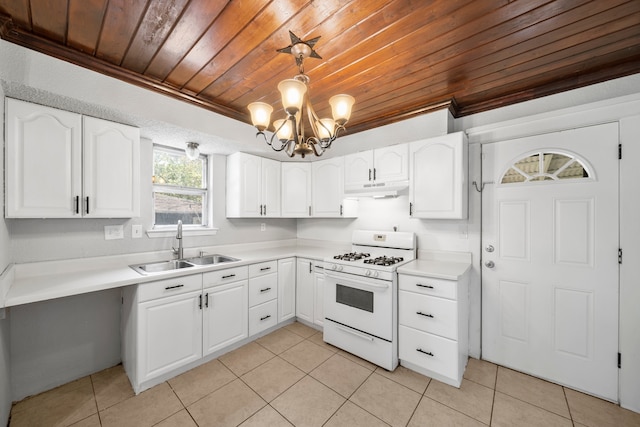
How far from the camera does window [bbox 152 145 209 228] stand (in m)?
2.79

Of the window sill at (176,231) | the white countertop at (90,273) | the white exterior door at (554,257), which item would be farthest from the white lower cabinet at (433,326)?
the window sill at (176,231)

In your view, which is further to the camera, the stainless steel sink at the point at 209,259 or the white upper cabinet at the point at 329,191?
the white upper cabinet at the point at 329,191

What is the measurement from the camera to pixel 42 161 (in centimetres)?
Result: 179

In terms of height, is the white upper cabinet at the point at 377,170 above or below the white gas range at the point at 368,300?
above

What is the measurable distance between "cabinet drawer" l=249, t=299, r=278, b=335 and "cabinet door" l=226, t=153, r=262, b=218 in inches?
43.5

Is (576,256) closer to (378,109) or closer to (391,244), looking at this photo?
(391,244)

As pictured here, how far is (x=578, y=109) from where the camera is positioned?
6.63 ft

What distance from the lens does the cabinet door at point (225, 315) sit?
2387 mm

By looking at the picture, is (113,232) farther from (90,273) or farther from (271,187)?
(271,187)

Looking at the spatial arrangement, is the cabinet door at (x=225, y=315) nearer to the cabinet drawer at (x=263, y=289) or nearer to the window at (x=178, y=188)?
the cabinet drawer at (x=263, y=289)

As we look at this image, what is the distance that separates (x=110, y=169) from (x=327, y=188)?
224cm

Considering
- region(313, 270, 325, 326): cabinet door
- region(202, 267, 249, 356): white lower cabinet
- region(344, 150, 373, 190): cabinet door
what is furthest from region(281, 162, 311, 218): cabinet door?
region(202, 267, 249, 356): white lower cabinet

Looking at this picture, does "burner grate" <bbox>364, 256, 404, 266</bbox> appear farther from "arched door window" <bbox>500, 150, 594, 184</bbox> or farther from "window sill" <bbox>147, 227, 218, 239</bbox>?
"window sill" <bbox>147, 227, 218, 239</bbox>

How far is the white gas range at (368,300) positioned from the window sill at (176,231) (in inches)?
58.2
